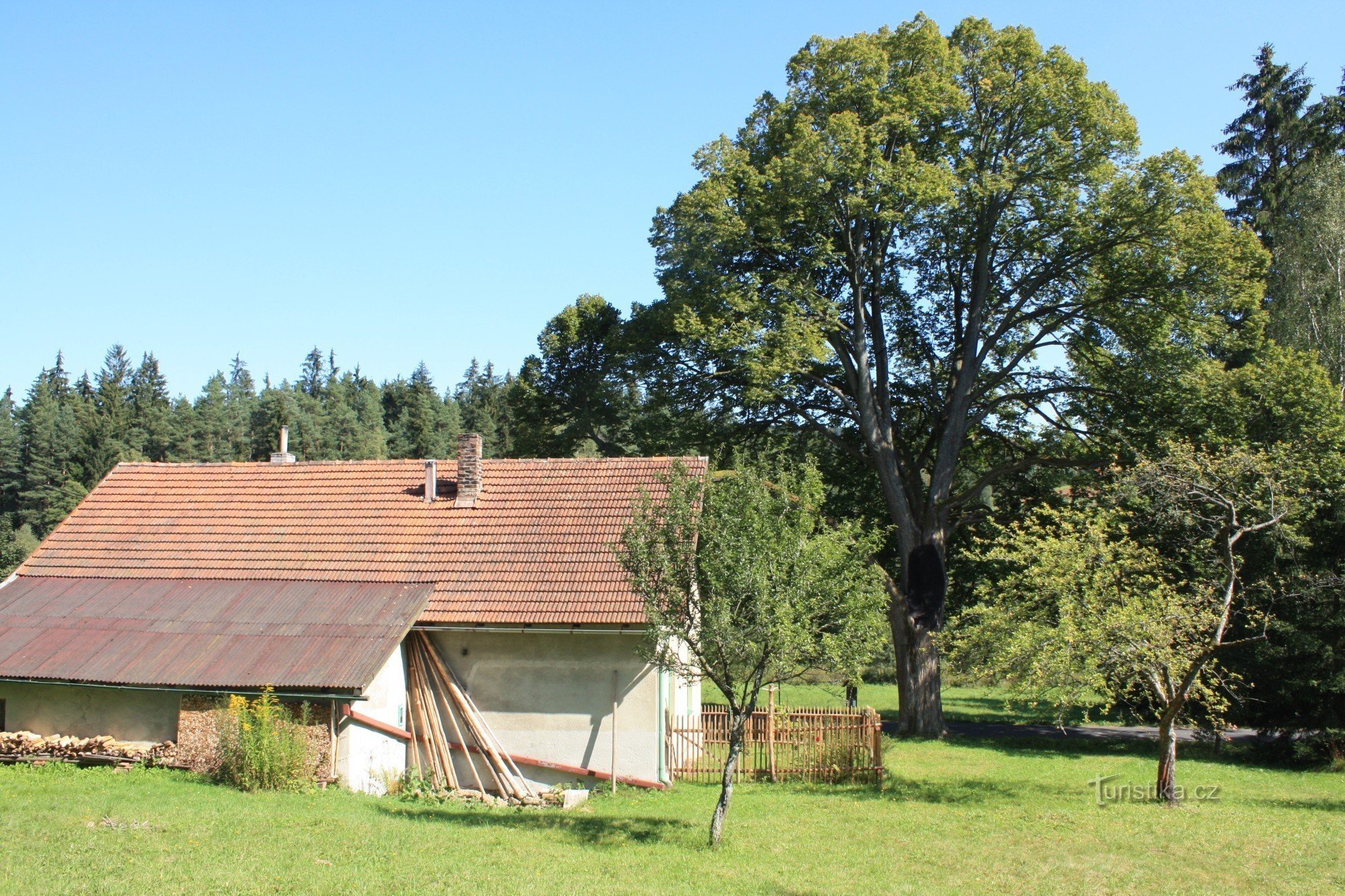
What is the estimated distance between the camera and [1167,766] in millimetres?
16312

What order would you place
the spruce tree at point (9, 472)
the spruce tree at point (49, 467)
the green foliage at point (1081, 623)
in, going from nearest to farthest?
the green foliage at point (1081, 623), the spruce tree at point (49, 467), the spruce tree at point (9, 472)

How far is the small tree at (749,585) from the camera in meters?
13.3

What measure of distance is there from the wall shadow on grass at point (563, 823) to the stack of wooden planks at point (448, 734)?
1628mm

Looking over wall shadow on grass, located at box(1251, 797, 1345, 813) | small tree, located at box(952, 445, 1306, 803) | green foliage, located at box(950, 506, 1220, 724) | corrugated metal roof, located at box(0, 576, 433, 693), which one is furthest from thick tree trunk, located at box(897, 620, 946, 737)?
corrugated metal roof, located at box(0, 576, 433, 693)

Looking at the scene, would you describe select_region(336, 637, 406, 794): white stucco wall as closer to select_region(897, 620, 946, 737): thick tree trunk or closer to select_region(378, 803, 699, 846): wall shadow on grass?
select_region(378, 803, 699, 846): wall shadow on grass

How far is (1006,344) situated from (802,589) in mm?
18770

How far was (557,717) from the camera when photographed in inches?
719

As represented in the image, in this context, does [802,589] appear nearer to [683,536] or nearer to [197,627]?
[683,536]

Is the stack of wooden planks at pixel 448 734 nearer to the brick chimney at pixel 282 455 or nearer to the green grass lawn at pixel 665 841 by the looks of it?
the green grass lawn at pixel 665 841

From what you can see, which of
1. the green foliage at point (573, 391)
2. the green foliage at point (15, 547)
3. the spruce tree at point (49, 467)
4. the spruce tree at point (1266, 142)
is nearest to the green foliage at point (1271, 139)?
the spruce tree at point (1266, 142)

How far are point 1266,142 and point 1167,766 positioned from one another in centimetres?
2882

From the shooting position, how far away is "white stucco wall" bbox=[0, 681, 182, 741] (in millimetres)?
17312

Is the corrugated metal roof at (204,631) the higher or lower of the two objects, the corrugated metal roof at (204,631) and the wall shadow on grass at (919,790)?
the higher

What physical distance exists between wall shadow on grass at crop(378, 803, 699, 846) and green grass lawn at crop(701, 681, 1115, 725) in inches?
500
